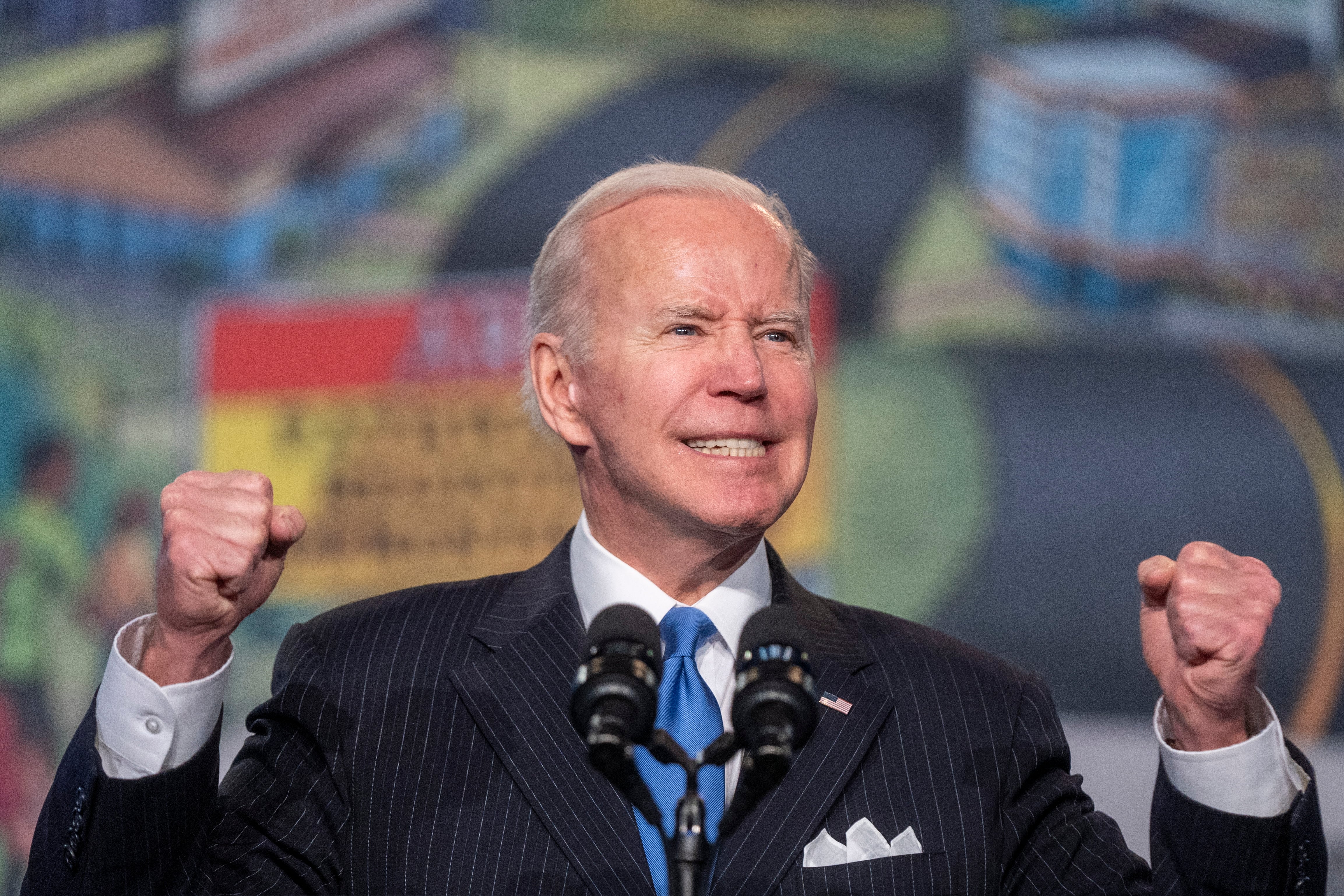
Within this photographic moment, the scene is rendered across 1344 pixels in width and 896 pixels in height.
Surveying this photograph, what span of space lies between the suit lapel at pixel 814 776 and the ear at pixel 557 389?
1.15 ft

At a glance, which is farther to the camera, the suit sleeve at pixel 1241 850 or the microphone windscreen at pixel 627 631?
the suit sleeve at pixel 1241 850

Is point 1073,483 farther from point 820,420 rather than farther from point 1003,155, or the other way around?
point 1003,155

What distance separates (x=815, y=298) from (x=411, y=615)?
8.22ft

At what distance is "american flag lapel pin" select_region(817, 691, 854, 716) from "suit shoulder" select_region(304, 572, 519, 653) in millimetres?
470

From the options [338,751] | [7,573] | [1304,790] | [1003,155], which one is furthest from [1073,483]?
[7,573]

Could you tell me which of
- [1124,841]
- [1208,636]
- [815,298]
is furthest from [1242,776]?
[815,298]

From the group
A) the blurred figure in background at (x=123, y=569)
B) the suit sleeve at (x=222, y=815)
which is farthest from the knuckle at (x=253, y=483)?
the blurred figure in background at (x=123, y=569)

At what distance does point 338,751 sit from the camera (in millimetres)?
1636

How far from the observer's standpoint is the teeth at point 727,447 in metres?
1.64

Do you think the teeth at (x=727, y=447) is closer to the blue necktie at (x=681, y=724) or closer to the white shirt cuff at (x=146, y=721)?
the blue necktie at (x=681, y=724)

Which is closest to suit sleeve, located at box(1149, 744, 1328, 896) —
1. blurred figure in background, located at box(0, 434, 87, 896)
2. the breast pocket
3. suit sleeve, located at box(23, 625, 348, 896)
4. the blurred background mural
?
the breast pocket

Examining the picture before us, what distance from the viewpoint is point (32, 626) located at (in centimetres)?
403

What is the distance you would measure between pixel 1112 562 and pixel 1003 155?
1.29 meters

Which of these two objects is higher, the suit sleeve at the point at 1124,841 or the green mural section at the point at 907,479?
the suit sleeve at the point at 1124,841
